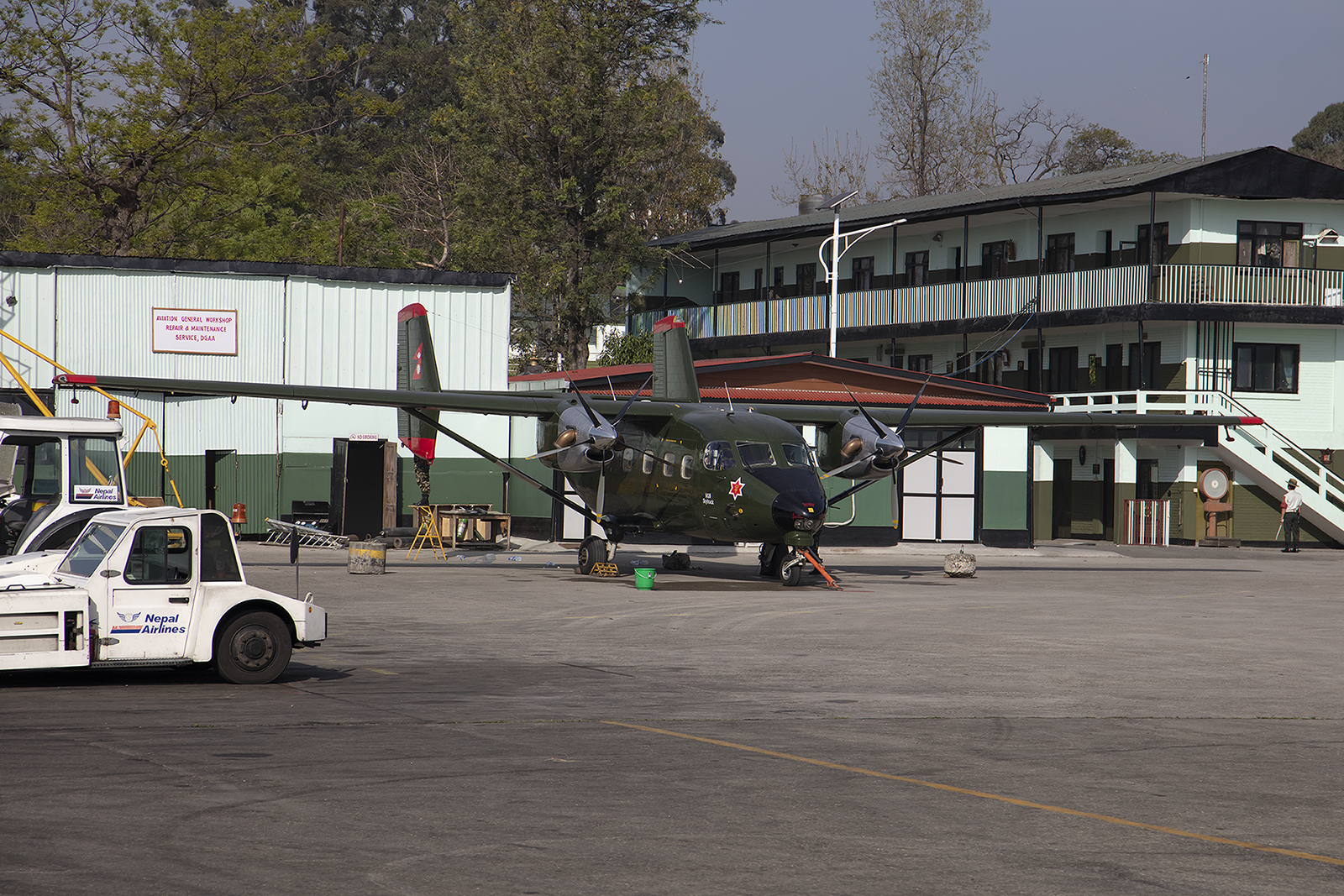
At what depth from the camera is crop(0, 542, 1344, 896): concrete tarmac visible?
20.9 ft

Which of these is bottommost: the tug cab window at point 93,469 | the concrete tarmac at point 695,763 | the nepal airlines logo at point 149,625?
the concrete tarmac at point 695,763

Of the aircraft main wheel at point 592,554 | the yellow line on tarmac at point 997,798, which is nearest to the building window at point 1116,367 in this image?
the aircraft main wheel at point 592,554

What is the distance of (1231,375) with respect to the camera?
1721 inches

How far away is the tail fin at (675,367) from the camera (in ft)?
88.8

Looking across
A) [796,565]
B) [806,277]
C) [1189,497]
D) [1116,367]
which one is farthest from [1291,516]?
[806,277]

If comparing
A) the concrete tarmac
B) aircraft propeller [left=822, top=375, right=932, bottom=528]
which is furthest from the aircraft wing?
the concrete tarmac

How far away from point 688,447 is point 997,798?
650 inches

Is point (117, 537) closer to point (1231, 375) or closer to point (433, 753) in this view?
point (433, 753)

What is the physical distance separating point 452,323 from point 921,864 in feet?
106

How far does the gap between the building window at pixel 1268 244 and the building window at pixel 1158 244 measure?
230cm

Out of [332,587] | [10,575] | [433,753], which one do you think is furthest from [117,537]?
[332,587]

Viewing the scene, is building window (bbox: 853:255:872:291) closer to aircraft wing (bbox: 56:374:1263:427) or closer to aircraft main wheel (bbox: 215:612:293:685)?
aircraft wing (bbox: 56:374:1263:427)

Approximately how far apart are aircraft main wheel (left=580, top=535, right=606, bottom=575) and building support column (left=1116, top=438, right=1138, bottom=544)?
2420 centimetres

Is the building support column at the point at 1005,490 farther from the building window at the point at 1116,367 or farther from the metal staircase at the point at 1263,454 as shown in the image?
the building window at the point at 1116,367
